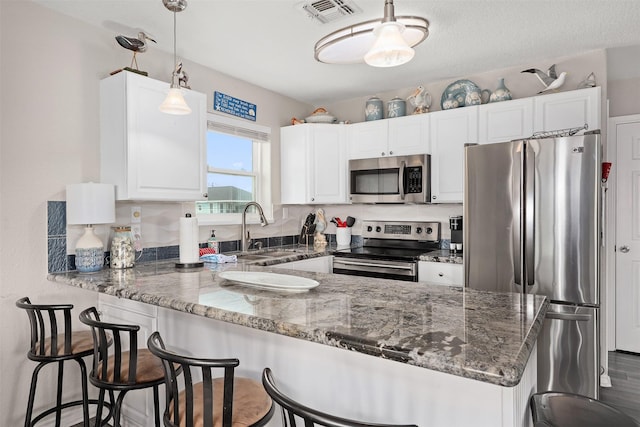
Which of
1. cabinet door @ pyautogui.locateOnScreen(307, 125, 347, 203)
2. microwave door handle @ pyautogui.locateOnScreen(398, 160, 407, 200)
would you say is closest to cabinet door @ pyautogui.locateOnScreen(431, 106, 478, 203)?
microwave door handle @ pyautogui.locateOnScreen(398, 160, 407, 200)

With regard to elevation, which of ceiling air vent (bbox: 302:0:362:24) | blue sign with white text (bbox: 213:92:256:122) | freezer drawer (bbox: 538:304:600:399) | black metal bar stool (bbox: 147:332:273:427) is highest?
ceiling air vent (bbox: 302:0:362:24)

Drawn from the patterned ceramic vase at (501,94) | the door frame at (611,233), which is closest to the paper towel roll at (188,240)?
the patterned ceramic vase at (501,94)

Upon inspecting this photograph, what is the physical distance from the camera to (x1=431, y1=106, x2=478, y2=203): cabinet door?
10.2ft

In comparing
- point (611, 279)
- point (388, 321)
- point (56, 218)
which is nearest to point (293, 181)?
point (56, 218)

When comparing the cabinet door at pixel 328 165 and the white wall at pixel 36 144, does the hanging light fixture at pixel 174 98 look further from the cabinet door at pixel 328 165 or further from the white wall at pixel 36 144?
the cabinet door at pixel 328 165

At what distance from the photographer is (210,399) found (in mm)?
1060

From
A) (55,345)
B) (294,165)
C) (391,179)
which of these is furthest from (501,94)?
(55,345)

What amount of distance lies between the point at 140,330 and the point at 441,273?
212 cm

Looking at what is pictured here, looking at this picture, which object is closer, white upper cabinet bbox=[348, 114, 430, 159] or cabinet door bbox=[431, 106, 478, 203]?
cabinet door bbox=[431, 106, 478, 203]

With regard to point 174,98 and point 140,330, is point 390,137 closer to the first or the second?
point 174,98

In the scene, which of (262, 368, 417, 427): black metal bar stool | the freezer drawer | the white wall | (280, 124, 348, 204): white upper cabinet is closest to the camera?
(262, 368, 417, 427): black metal bar stool

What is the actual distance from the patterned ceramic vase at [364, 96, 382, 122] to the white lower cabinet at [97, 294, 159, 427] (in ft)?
8.69

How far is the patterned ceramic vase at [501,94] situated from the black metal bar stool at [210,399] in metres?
2.81

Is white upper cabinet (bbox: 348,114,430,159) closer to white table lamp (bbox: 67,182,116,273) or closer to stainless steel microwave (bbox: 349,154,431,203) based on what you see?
stainless steel microwave (bbox: 349,154,431,203)
